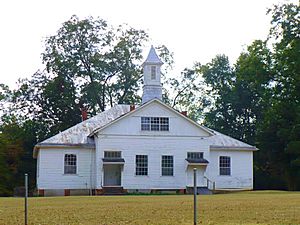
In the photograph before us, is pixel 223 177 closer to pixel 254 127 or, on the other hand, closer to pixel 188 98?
pixel 254 127

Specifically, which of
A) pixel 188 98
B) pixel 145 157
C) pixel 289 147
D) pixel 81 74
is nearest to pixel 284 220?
pixel 145 157

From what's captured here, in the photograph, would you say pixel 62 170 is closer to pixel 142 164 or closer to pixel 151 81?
pixel 142 164

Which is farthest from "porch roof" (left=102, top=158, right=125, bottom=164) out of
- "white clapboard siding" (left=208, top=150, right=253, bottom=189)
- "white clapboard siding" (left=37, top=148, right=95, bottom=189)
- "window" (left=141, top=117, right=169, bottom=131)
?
"white clapboard siding" (left=208, top=150, right=253, bottom=189)

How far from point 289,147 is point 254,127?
51.5 ft

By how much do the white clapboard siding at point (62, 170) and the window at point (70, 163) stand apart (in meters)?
0.25

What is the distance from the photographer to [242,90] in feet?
232

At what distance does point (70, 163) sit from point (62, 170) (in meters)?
0.84

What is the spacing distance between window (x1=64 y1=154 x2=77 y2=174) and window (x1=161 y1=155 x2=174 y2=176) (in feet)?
21.7

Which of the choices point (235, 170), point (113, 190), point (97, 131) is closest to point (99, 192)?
point (113, 190)

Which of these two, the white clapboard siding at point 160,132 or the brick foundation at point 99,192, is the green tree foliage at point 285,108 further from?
the brick foundation at point 99,192

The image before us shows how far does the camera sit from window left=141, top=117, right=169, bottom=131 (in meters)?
48.7

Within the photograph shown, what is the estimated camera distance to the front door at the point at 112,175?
4856 cm

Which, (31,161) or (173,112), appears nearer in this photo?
(173,112)

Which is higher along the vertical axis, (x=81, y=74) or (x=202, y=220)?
(x=81, y=74)
